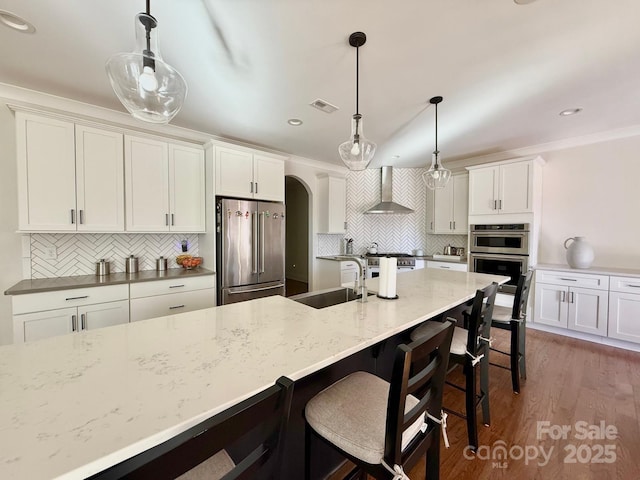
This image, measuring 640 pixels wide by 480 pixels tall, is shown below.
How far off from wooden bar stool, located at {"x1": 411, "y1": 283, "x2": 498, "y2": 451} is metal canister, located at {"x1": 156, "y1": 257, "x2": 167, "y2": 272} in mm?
2893

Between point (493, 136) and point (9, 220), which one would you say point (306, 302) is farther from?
point (493, 136)

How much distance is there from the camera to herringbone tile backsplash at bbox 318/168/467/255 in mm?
5402

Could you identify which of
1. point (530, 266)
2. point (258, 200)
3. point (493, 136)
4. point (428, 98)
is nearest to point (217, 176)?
point (258, 200)

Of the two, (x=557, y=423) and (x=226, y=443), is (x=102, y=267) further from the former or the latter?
(x=557, y=423)

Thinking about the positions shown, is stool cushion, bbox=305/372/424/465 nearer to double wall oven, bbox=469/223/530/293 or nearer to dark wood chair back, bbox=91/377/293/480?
dark wood chair back, bbox=91/377/293/480

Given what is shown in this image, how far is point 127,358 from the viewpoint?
3.21 feet

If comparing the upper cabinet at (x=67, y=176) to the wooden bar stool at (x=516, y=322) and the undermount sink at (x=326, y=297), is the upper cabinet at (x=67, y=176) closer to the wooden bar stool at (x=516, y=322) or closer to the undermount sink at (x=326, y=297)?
the undermount sink at (x=326, y=297)

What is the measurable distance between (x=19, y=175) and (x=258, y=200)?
2.20 metres

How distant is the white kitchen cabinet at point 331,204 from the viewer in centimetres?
481

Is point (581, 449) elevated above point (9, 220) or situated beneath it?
situated beneath

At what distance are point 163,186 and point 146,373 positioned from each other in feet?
8.92

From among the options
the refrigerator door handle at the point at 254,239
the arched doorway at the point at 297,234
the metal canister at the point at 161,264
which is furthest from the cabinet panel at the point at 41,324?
the arched doorway at the point at 297,234

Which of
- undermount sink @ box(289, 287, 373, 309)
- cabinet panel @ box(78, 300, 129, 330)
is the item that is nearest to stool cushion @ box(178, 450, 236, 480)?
undermount sink @ box(289, 287, 373, 309)

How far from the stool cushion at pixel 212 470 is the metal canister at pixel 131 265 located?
277 centimetres
